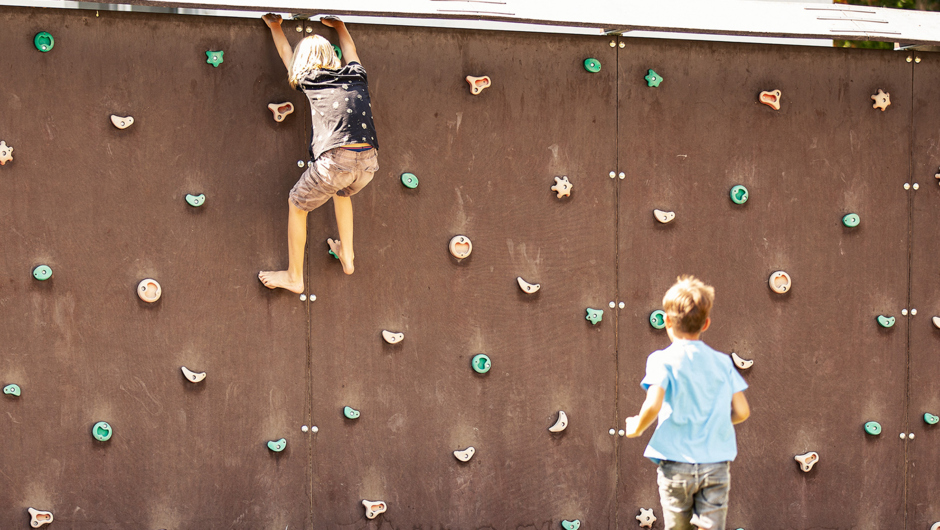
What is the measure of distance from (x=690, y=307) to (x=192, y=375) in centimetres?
225

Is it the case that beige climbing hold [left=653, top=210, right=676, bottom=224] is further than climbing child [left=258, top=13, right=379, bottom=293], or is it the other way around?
beige climbing hold [left=653, top=210, right=676, bottom=224]

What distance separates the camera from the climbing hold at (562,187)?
14.0 ft

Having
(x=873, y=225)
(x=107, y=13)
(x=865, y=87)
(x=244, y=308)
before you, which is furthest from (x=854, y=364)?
(x=107, y=13)

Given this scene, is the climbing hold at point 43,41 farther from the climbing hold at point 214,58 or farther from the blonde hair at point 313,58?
the blonde hair at point 313,58

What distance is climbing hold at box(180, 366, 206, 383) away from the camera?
3.96 m

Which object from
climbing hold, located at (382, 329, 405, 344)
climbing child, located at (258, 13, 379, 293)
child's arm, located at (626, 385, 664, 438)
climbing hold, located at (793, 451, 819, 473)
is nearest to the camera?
child's arm, located at (626, 385, 664, 438)

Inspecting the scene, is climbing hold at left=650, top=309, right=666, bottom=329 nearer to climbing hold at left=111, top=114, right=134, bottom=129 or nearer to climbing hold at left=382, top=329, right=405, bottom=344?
climbing hold at left=382, top=329, right=405, bottom=344

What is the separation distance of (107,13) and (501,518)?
294cm

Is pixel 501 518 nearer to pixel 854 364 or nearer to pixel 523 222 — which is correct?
pixel 523 222

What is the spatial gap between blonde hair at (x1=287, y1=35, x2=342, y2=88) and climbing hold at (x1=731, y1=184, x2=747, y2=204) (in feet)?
6.67

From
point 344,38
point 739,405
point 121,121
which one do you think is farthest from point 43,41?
point 739,405

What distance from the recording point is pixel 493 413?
14.0 ft

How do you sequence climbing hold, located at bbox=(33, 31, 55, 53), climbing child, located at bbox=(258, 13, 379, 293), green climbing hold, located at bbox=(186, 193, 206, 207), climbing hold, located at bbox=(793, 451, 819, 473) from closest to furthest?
climbing child, located at bbox=(258, 13, 379, 293), climbing hold, located at bbox=(33, 31, 55, 53), green climbing hold, located at bbox=(186, 193, 206, 207), climbing hold, located at bbox=(793, 451, 819, 473)

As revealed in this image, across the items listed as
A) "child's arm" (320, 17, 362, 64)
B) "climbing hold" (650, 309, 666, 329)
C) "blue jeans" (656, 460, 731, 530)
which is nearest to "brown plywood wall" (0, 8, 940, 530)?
"climbing hold" (650, 309, 666, 329)
